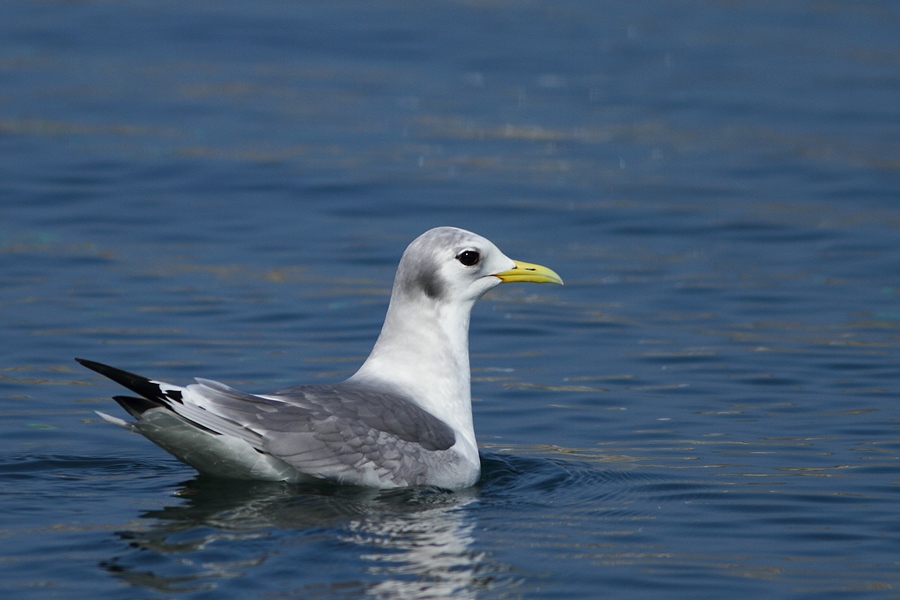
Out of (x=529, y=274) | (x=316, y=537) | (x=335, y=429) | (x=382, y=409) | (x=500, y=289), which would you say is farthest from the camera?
(x=500, y=289)

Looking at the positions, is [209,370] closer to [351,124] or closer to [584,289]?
[584,289]

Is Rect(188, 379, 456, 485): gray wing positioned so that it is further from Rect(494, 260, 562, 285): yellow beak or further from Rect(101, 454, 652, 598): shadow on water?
Rect(494, 260, 562, 285): yellow beak

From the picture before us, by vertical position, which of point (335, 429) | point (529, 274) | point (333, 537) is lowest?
point (333, 537)

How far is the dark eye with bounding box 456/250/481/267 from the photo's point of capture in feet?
29.3

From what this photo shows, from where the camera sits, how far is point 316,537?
24.4 feet

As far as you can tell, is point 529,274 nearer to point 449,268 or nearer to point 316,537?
point 449,268

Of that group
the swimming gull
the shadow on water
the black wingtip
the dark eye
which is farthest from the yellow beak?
the black wingtip

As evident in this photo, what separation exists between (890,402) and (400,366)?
154 inches

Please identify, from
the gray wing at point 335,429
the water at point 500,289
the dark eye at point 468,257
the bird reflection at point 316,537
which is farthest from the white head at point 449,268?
the bird reflection at point 316,537

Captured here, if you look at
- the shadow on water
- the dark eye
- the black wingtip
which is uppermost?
the dark eye

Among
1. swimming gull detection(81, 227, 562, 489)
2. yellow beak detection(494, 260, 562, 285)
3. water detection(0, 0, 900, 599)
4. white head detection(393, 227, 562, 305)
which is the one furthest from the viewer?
yellow beak detection(494, 260, 562, 285)

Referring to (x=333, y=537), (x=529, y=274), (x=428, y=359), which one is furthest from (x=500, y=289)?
(x=333, y=537)

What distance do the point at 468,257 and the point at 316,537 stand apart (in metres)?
2.28

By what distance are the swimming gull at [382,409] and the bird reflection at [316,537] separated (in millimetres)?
151
